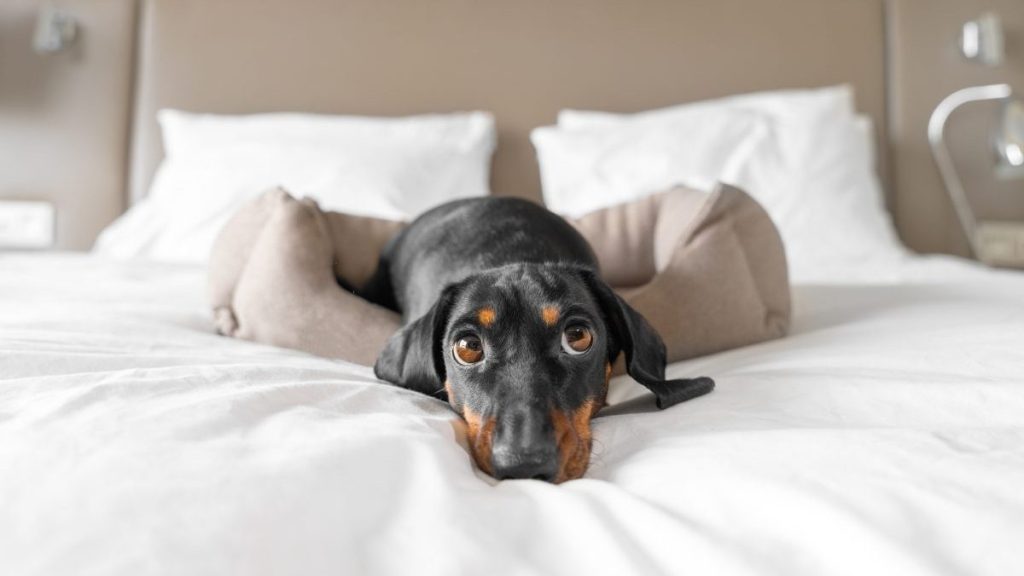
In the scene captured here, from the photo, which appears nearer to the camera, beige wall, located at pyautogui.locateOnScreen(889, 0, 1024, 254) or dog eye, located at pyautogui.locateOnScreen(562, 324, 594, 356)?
dog eye, located at pyautogui.locateOnScreen(562, 324, 594, 356)

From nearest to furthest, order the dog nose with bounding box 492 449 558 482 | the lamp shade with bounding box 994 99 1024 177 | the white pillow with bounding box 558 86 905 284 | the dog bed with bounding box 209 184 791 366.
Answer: the dog nose with bounding box 492 449 558 482 → the dog bed with bounding box 209 184 791 366 → the white pillow with bounding box 558 86 905 284 → the lamp shade with bounding box 994 99 1024 177

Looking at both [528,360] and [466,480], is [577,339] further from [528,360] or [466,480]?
[466,480]

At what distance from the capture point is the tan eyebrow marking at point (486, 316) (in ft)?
3.86

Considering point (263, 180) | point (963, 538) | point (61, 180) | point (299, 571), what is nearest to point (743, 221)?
point (963, 538)

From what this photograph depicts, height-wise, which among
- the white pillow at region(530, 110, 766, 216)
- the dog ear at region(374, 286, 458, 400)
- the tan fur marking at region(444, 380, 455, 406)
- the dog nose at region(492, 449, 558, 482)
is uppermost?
the white pillow at region(530, 110, 766, 216)

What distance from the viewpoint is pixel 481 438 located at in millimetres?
1001

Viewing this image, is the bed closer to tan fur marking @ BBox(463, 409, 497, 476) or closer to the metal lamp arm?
tan fur marking @ BBox(463, 409, 497, 476)

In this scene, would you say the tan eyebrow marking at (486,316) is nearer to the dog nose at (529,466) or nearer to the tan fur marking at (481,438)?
the tan fur marking at (481,438)

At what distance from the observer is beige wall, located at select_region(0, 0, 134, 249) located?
3.42m

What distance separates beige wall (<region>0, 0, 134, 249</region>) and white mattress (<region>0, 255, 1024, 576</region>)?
2503mm

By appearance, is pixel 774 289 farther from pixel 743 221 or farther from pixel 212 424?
pixel 212 424

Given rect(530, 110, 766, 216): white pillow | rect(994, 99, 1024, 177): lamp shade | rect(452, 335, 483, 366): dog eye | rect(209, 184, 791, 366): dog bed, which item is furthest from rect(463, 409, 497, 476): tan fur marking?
rect(994, 99, 1024, 177): lamp shade

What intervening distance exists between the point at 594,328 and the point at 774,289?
0.59m

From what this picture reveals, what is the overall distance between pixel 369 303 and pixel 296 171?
1.37 metres
